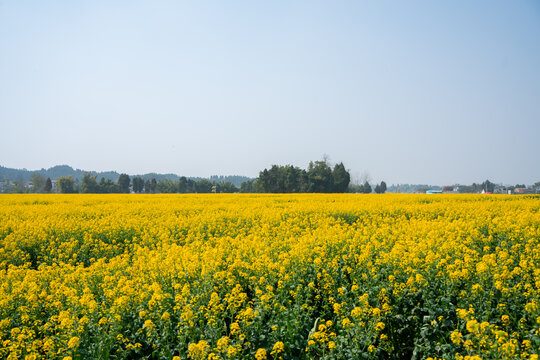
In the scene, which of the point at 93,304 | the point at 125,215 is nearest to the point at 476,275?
the point at 93,304

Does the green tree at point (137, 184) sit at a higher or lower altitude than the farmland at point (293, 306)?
higher

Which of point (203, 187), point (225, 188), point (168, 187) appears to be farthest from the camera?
point (168, 187)

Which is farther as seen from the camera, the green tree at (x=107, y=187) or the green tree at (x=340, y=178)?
the green tree at (x=107, y=187)

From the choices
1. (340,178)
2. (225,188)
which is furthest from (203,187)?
(340,178)

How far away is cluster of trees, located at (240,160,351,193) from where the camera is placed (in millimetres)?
72438

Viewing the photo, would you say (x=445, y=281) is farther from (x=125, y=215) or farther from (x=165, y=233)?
(x=125, y=215)

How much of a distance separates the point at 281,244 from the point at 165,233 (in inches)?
192

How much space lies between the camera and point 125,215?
14461 mm

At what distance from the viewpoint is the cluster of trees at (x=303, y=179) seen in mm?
72438

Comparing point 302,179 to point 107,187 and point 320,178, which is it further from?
point 107,187

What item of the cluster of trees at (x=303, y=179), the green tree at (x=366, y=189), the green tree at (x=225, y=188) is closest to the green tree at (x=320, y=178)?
the cluster of trees at (x=303, y=179)

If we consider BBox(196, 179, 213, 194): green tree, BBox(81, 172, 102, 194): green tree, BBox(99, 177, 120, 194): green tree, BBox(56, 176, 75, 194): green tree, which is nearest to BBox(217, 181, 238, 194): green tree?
BBox(196, 179, 213, 194): green tree

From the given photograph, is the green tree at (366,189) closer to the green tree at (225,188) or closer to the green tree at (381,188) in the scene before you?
the green tree at (381,188)

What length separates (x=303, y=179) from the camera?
72.8 meters
